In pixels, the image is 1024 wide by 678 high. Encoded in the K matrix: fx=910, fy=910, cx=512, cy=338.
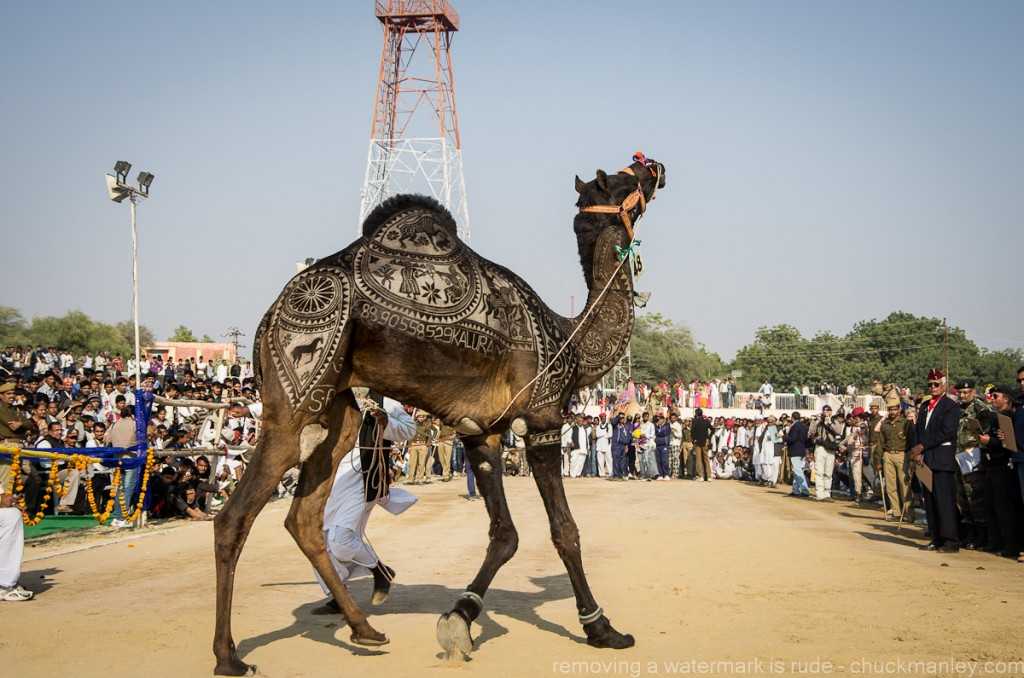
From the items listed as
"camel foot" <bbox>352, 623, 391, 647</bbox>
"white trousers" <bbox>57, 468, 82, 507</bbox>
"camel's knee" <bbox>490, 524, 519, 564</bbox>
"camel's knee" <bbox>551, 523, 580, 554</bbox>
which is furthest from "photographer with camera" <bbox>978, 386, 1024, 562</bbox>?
"white trousers" <bbox>57, 468, 82, 507</bbox>

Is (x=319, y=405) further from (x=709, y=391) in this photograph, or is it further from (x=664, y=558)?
(x=709, y=391)

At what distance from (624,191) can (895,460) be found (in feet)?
43.1

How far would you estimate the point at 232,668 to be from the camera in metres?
5.95

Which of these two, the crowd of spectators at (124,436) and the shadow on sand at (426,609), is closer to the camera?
the shadow on sand at (426,609)

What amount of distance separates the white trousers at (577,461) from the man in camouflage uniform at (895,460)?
15669mm

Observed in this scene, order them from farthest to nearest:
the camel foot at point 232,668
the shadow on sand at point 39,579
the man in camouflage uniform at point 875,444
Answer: the man in camouflage uniform at point 875,444 → the shadow on sand at point 39,579 → the camel foot at point 232,668

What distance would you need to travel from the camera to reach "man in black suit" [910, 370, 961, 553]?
12766 mm

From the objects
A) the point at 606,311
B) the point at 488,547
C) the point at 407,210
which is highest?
the point at 407,210

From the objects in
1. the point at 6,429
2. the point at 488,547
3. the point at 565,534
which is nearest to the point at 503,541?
the point at 488,547

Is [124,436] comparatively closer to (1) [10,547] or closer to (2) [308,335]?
(1) [10,547]

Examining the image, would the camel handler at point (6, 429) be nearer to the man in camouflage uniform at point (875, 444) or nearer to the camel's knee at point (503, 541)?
the camel's knee at point (503, 541)

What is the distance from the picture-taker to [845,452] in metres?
24.6

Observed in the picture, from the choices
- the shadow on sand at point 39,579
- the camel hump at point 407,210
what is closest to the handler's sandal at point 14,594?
the shadow on sand at point 39,579

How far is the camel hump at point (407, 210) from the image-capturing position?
22.9ft
